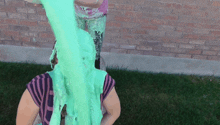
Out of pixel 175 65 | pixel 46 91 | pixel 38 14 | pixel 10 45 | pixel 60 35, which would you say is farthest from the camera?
pixel 175 65

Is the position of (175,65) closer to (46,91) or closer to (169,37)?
(169,37)

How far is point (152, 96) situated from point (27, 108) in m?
2.35

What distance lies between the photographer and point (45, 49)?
346cm

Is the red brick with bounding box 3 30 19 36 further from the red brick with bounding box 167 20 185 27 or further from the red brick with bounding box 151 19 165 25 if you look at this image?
the red brick with bounding box 167 20 185 27

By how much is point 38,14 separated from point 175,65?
2688 millimetres

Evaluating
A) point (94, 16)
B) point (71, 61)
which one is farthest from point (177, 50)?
point (71, 61)

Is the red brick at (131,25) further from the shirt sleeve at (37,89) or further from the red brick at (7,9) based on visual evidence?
the shirt sleeve at (37,89)

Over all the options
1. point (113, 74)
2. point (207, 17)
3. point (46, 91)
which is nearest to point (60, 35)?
point (46, 91)

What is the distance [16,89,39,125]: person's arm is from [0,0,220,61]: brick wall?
2399 mm

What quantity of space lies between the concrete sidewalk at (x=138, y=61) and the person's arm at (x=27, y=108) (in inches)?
101

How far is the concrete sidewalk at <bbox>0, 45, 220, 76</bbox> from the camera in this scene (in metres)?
3.41

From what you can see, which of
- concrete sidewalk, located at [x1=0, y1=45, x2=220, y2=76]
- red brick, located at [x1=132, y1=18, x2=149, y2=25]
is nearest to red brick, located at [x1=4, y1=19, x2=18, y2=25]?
concrete sidewalk, located at [x1=0, y1=45, x2=220, y2=76]

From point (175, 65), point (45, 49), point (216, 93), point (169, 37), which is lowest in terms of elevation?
point (216, 93)

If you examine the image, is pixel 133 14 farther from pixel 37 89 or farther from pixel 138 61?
pixel 37 89
